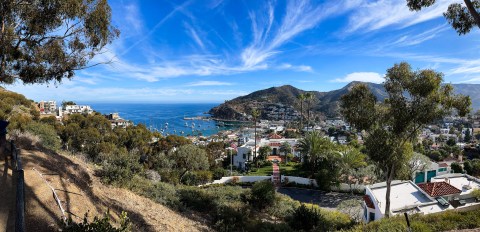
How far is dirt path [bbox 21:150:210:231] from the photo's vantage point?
16.8 ft

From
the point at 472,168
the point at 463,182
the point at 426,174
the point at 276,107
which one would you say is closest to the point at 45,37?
the point at 463,182

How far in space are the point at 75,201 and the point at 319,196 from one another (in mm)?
21207

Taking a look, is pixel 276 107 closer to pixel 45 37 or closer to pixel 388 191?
pixel 388 191

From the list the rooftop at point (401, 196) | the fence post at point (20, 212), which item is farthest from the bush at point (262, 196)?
the fence post at point (20, 212)

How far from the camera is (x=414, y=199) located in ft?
51.9

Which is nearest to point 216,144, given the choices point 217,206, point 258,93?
point 217,206

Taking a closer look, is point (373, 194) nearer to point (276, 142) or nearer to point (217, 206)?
point (217, 206)

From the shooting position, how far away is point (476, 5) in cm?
799

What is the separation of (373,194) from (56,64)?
16881mm

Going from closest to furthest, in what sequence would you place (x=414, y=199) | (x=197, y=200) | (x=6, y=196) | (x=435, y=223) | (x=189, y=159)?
(x=6, y=196) < (x=435, y=223) < (x=197, y=200) < (x=414, y=199) < (x=189, y=159)

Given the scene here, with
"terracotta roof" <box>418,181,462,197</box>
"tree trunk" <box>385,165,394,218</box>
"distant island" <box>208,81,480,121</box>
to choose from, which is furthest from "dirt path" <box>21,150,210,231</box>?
"distant island" <box>208,81,480,121</box>

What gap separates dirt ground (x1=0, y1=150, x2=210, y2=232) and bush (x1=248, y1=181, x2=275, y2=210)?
4735mm

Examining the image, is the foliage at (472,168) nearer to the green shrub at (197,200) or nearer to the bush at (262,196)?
the bush at (262,196)

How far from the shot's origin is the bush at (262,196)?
43.2 ft
